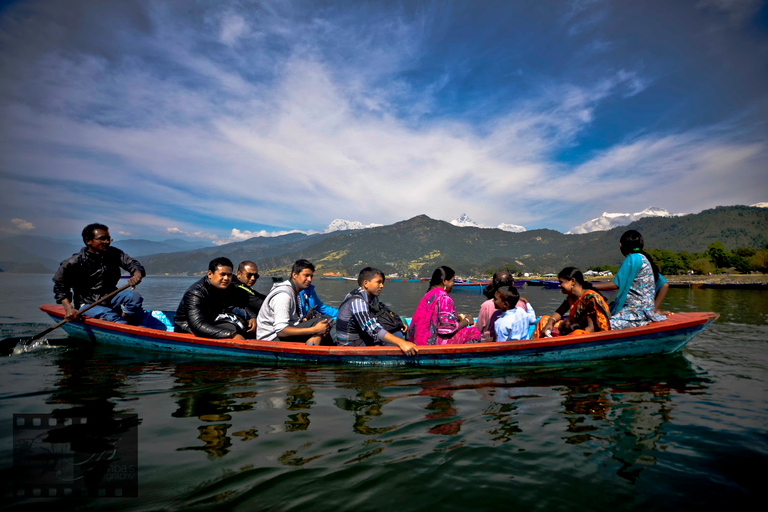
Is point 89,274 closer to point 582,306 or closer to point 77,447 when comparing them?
point 77,447

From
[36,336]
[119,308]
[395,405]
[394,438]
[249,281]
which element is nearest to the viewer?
[394,438]

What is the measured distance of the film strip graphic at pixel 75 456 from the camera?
9.03ft

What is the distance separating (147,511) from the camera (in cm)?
248

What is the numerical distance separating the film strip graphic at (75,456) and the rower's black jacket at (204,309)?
310cm

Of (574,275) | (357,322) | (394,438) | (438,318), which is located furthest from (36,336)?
(574,275)

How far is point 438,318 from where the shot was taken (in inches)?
266

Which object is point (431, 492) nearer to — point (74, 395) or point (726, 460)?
point (726, 460)

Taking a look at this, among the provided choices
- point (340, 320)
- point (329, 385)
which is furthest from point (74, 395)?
point (340, 320)

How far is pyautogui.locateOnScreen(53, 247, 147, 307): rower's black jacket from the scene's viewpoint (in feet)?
27.1

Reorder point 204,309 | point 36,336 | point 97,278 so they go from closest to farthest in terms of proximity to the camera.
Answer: point 204,309 < point 36,336 < point 97,278

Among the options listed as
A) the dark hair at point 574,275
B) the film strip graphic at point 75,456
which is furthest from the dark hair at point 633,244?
the film strip graphic at point 75,456

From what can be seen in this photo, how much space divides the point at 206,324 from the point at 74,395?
2500mm

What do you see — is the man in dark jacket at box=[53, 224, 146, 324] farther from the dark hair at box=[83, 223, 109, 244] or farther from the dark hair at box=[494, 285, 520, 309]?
the dark hair at box=[494, 285, 520, 309]

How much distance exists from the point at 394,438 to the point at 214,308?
229 inches
